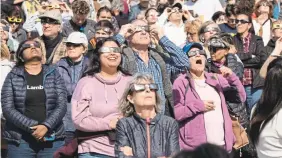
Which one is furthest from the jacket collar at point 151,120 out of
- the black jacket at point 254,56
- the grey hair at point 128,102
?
the black jacket at point 254,56

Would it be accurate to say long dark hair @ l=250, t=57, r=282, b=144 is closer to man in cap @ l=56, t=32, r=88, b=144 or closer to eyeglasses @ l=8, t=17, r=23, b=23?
man in cap @ l=56, t=32, r=88, b=144

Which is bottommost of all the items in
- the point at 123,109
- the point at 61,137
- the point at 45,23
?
the point at 61,137

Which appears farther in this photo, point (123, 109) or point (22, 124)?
point (22, 124)

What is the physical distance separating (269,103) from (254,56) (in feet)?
16.7

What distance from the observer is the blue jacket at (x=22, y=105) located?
25.0 ft

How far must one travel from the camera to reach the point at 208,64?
336 inches

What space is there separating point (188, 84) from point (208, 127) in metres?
0.52

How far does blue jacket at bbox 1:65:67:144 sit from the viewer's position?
7625 millimetres

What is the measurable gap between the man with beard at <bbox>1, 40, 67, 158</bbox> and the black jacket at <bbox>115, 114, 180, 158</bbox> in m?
1.64

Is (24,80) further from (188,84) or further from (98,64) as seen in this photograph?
(188,84)

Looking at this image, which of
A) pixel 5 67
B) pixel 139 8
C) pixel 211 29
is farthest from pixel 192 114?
pixel 139 8

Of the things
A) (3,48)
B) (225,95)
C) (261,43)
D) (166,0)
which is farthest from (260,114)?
(166,0)

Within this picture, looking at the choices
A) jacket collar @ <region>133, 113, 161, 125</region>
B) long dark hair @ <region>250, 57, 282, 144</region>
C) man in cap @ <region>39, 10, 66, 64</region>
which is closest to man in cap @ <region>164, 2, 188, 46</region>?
man in cap @ <region>39, 10, 66, 64</region>

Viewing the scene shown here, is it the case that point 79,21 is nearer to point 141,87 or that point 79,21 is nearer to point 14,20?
point 14,20
